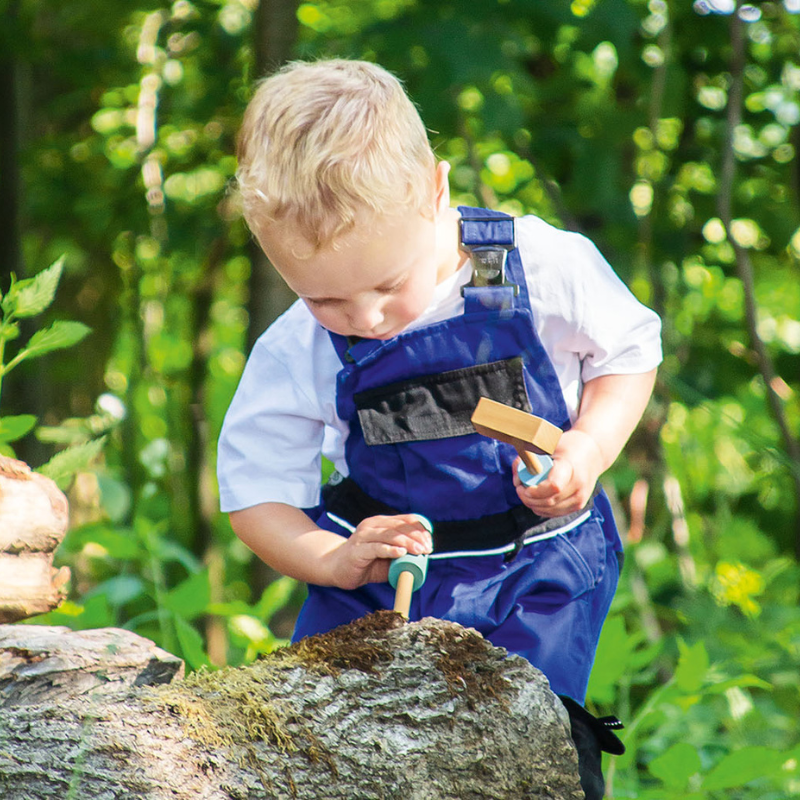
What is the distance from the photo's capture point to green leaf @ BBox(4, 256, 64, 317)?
1582mm

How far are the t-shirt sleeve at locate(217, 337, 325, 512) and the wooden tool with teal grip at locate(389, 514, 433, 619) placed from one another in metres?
0.25

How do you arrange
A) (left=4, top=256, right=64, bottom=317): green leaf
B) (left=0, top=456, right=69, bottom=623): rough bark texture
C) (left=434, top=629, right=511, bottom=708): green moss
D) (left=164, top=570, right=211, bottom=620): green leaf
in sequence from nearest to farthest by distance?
(left=434, top=629, right=511, bottom=708): green moss
(left=0, top=456, right=69, bottom=623): rough bark texture
(left=4, top=256, right=64, bottom=317): green leaf
(left=164, top=570, right=211, bottom=620): green leaf

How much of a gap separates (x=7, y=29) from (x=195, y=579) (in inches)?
76.4

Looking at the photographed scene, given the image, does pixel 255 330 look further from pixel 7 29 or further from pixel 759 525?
pixel 759 525

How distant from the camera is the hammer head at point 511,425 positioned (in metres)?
1.14

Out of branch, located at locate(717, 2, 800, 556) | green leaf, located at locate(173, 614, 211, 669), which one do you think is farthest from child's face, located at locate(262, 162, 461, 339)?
branch, located at locate(717, 2, 800, 556)

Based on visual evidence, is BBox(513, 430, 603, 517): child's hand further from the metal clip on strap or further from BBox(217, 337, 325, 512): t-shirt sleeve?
BBox(217, 337, 325, 512): t-shirt sleeve

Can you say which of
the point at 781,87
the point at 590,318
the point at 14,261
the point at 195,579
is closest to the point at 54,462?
the point at 195,579

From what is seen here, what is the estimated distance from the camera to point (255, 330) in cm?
286

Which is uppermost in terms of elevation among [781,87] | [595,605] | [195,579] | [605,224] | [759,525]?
[781,87]

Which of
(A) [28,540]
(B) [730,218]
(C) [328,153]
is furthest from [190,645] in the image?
(B) [730,218]

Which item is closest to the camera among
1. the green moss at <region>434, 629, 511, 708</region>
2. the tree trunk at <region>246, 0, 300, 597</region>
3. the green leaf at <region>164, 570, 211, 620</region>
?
the green moss at <region>434, 629, 511, 708</region>

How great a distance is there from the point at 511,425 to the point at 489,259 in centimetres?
36

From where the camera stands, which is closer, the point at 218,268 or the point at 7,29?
the point at 7,29
